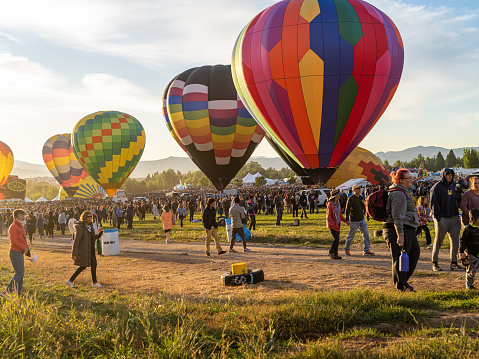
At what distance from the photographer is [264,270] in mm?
10305

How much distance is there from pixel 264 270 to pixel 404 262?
4216mm

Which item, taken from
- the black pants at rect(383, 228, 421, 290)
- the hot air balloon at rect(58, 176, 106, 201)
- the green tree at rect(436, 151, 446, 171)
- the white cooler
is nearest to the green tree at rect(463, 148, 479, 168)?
the green tree at rect(436, 151, 446, 171)

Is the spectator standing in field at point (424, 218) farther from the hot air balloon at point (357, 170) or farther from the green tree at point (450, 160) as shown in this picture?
the green tree at point (450, 160)

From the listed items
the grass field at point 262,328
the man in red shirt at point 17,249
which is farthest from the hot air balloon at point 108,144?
the grass field at point 262,328

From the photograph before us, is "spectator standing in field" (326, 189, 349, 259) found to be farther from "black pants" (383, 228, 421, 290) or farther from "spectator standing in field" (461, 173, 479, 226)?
"black pants" (383, 228, 421, 290)

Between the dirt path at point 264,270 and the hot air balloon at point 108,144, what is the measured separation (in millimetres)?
28377

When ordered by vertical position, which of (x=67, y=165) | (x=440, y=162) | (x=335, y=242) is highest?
(x=440, y=162)

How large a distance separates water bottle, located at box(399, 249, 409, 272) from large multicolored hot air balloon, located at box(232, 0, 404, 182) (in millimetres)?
13734

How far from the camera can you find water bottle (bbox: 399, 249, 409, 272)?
6629mm

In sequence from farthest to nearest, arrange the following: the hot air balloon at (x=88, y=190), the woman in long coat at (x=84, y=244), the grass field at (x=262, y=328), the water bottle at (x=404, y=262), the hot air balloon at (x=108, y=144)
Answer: the hot air balloon at (x=88, y=190) < the hot air balloon at (x=108, y=144) < the woman in long coat at (x=84, y=244) < the water bottle at (x=404, y=262) < the grass field at (x=262, y=328)

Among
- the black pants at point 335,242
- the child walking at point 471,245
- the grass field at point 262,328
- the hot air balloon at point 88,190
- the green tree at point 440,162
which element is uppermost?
the green tree at point 440,162

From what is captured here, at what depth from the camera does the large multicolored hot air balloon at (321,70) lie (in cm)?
1909

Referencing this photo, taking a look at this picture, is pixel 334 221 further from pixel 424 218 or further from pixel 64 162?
pixel 64 162

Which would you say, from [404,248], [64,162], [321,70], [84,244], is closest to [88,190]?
[64,162]
